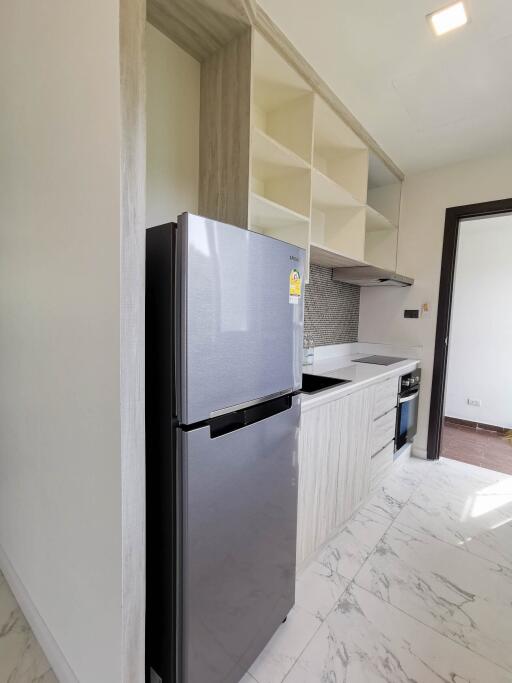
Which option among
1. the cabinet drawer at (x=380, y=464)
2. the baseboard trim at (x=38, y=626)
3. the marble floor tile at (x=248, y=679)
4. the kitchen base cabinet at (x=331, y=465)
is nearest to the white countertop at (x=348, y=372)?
the kitchen base cabinet at (x=331, y=465)

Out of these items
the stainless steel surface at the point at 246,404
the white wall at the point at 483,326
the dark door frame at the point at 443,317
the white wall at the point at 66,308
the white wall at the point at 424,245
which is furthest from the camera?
the white wall at the point at 483,326

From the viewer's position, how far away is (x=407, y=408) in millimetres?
2615

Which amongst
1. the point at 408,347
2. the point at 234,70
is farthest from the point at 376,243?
the point at 234,70

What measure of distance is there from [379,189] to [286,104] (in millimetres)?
1610

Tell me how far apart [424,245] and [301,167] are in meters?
1.70

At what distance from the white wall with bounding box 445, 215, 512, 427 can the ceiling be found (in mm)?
1805

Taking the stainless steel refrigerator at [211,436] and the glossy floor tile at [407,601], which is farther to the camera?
the glossy floor tile at [407,601]

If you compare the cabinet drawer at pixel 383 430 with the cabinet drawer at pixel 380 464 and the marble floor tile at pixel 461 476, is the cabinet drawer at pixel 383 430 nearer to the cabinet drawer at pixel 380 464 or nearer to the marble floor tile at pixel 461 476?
the cabinet drawer at pixel 380 464

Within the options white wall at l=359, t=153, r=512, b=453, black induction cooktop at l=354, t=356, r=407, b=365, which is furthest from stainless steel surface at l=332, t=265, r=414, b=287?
black induction cooktop at l=354, t=356, r=407, b=365

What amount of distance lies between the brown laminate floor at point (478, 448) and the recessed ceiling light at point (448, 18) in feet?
10.1

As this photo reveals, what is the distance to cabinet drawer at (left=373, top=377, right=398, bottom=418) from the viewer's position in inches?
81.8

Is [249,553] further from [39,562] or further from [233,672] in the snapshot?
[39,562]

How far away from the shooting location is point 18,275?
123 centimetres

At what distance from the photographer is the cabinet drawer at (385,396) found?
2.08 meters
